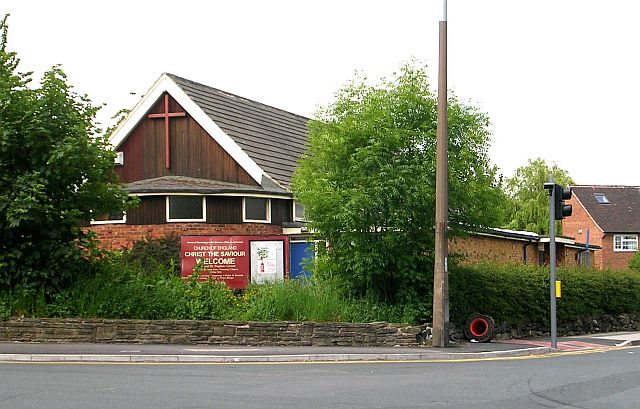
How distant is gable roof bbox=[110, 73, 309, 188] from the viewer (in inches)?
1328

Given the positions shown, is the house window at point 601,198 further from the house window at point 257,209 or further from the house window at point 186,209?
the house window at point 186,209

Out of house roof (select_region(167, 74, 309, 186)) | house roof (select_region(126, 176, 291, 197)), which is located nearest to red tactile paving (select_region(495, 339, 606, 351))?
house roof (select_region(126, 176, 291, 197))

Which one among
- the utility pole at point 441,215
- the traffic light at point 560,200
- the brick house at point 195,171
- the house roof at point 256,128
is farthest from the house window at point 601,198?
the utility pole at point 441,215

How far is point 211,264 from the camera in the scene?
1003 inches

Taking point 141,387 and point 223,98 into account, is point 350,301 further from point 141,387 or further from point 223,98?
point 223,98

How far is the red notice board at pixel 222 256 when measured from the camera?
2534cm

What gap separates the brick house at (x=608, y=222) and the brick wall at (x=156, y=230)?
128 ft

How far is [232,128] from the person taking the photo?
3494 centimetres

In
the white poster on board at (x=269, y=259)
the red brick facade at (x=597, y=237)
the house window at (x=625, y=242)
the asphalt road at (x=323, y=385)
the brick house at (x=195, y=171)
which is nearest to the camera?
the asphalt road at (x=323, y=385)

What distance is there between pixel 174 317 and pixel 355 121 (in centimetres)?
637

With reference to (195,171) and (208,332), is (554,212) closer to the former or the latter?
(208,332)

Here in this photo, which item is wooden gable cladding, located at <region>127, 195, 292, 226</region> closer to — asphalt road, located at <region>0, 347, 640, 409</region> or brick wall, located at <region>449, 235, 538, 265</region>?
brick wall, located at <region>449, 235, 538, 265</region>

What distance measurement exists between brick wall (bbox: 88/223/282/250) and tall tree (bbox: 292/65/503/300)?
30.6 ft

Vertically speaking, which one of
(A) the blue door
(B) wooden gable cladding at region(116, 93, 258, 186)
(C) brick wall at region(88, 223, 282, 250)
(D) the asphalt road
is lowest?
(D) the asphalt road
